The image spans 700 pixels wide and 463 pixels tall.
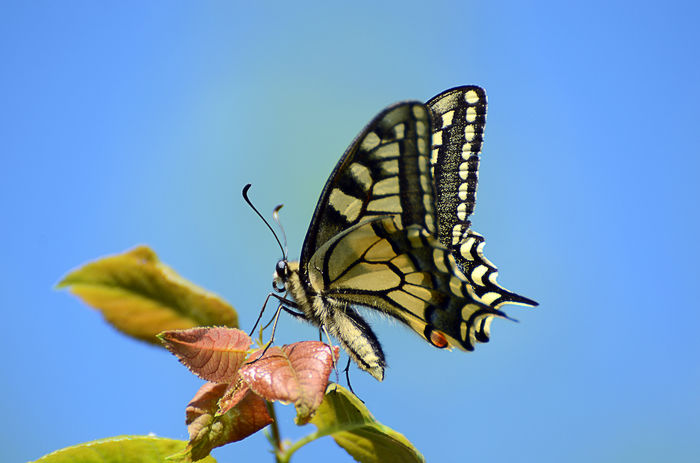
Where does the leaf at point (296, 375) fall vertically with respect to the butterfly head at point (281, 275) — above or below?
below

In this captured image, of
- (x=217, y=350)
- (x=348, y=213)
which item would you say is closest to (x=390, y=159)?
(x=348, y=213)

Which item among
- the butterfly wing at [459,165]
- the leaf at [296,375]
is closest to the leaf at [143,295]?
the leaf at [296,375]

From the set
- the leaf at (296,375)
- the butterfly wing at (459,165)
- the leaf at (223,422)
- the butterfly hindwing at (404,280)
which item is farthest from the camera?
the butterfly wing at (459,165)

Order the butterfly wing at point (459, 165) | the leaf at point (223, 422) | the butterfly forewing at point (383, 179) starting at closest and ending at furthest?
the leaf at point (223, 422), the butterfly forewing at point (383, 179), the butterfly wing at point (459, 165)

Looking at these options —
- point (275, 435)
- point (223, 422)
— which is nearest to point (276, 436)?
point (275, 435)

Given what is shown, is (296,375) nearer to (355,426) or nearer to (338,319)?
(355,426)

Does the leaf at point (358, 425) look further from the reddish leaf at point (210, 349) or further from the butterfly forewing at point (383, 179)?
the butterfly forewing at point (383, 179)

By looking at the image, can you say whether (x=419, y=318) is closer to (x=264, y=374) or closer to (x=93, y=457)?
(x=264, y=374)
